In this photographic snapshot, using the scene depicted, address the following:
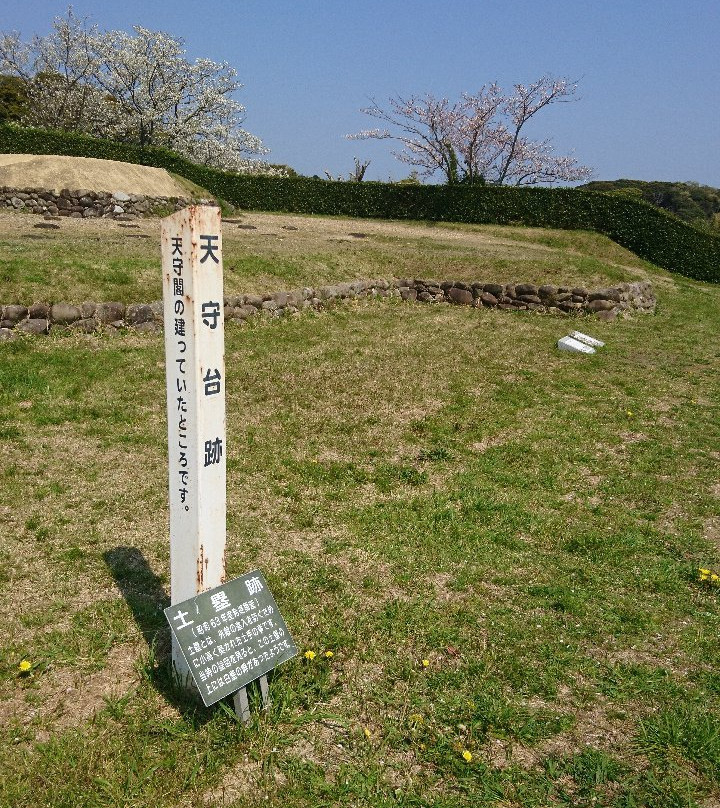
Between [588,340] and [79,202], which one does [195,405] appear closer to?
[588,340]

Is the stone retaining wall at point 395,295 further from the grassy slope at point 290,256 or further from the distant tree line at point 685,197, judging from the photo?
the distant tree line at point 685,197

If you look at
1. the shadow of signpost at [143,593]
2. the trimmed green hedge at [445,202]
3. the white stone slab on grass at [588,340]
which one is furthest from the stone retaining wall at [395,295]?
the trimmed green hedge at [445,202]

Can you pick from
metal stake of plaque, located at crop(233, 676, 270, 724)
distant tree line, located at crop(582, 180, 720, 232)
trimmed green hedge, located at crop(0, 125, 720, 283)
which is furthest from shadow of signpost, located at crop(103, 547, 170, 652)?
distant tree line, located at crop(582, 180, 720, 232)

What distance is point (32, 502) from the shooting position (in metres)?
5.53

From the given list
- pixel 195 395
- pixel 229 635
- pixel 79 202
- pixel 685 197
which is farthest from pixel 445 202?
pixel 685 197

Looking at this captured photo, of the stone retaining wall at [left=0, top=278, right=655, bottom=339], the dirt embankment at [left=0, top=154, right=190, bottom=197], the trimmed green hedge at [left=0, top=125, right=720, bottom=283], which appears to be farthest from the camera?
the trimmed green hedge at [left=0, top=125, right=720, bottom=283]

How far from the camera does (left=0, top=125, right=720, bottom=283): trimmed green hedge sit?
24609mm

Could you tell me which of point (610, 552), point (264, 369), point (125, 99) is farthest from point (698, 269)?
point (125, 99)

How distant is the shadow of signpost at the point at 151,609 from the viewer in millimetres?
3564

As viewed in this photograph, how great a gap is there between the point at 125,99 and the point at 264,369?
34419mm

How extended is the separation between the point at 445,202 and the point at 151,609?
27509 millimetres

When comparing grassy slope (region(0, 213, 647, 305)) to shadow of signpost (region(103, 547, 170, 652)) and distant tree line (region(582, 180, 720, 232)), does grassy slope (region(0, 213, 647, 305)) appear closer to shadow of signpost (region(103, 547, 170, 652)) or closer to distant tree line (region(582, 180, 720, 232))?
shadow of signpost (region(103, 547, 170, 652))

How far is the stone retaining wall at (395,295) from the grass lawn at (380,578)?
1.65 ft

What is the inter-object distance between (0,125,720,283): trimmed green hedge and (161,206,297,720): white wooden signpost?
24.3m
